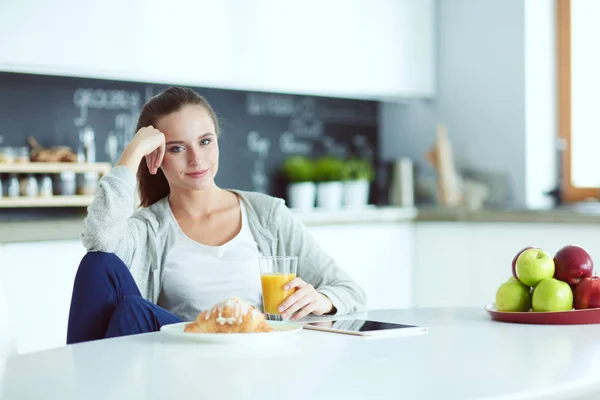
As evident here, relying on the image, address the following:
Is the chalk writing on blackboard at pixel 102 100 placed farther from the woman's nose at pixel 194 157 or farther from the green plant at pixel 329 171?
the woman's nose at pixel 194 157

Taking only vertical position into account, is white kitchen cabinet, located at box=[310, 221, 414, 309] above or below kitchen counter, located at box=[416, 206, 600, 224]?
below

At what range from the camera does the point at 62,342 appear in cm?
306

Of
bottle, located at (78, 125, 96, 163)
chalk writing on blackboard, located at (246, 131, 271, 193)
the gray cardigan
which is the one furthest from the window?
the gray cardigan

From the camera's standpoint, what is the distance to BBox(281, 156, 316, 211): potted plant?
13.9 ft

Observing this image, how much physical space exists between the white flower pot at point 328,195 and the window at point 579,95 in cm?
114

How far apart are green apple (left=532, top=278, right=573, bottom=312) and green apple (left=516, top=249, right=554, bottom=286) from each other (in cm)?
1

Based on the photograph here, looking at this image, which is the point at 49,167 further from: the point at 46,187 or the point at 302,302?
the point at 302,302

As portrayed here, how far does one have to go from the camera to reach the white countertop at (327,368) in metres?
1.09

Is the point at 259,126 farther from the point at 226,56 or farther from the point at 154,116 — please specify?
the point at 154,116

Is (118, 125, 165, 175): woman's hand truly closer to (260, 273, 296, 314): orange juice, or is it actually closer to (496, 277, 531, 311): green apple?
(260, 273, 296, 314): orange juice

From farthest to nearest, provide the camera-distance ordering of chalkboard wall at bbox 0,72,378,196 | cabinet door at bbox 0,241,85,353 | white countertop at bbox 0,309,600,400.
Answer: chalkboard wall at bbox 0,72,378,196, cabinet door at bbox 0,241,85,353, white countertop at bbox 0,309,600,400

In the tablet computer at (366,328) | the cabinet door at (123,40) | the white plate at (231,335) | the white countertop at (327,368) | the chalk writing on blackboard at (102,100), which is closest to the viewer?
the white countertop at (327,368)

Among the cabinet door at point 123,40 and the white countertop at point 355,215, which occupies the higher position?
the cabinet door at point 123,40

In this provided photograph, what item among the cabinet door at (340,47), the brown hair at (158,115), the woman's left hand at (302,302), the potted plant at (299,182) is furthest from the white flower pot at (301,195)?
the woman's left hand at (302,302)
